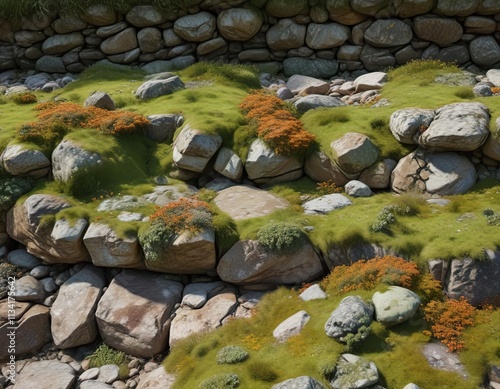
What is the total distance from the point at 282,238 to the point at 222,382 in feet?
15.4

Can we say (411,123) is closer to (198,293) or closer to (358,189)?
(358,189)

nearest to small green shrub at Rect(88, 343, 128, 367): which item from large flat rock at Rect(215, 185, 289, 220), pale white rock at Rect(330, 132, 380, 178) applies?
large flat rock at Rect(215, 185, 289, 220)

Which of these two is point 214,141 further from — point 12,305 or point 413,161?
point 12,305

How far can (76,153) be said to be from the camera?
55.6ft

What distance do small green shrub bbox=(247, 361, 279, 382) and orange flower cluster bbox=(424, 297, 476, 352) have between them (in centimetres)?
382

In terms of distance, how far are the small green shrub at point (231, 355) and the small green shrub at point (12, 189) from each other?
9678mm

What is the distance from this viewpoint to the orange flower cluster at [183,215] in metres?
14.4

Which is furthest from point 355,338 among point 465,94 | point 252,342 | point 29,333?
point 465,94

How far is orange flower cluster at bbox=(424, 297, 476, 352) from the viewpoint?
36.4 ft

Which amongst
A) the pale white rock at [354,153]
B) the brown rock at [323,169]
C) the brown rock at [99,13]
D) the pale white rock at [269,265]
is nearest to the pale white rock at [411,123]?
the pale white rock at [354,153]

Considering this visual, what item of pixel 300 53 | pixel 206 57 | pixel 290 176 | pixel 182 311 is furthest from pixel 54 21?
pixel 182 311

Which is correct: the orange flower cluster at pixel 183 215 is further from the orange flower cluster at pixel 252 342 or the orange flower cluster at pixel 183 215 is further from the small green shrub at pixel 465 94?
the small green shrub at pixel 465 94

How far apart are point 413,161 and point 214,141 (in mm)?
7293

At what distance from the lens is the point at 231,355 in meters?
11.7
